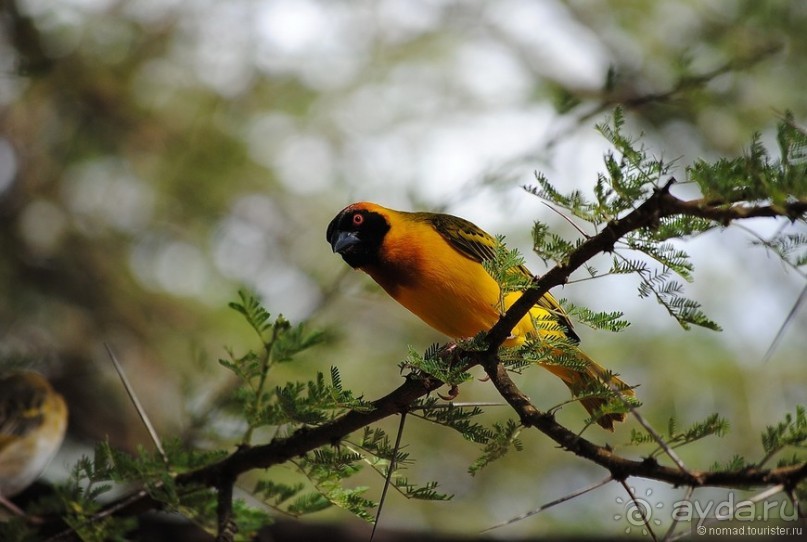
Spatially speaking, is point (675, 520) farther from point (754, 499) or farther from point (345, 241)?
point (345, 241)

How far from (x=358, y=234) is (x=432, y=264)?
1.68 feet

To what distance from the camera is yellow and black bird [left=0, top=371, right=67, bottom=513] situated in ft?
15.4

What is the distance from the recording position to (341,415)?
2.69 metres

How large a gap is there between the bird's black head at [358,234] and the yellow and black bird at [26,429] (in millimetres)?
2026

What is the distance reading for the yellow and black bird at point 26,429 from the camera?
4.68m

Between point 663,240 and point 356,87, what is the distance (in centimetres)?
783

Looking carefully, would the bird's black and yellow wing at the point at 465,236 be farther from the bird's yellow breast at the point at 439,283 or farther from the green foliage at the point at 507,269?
the green foliage at the point at 507,269

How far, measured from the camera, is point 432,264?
388cm

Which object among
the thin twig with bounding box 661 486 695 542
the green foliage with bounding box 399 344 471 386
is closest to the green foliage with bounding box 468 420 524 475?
the green foliage with bounding box 399 344 471 386

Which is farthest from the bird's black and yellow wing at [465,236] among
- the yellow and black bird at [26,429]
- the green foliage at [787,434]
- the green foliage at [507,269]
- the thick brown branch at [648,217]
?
the yellow and black bird at [26,429]

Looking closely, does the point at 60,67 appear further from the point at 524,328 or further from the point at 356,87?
the point at 524,328

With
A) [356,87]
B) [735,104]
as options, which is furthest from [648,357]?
[356,87]

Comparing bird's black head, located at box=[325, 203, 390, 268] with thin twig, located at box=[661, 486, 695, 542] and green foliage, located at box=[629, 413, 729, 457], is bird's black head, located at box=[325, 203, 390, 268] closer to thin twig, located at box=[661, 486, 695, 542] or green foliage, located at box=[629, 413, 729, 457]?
green foliage, located at box=[629, 413, 729, 457]

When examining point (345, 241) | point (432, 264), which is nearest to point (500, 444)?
point (432, 264)
